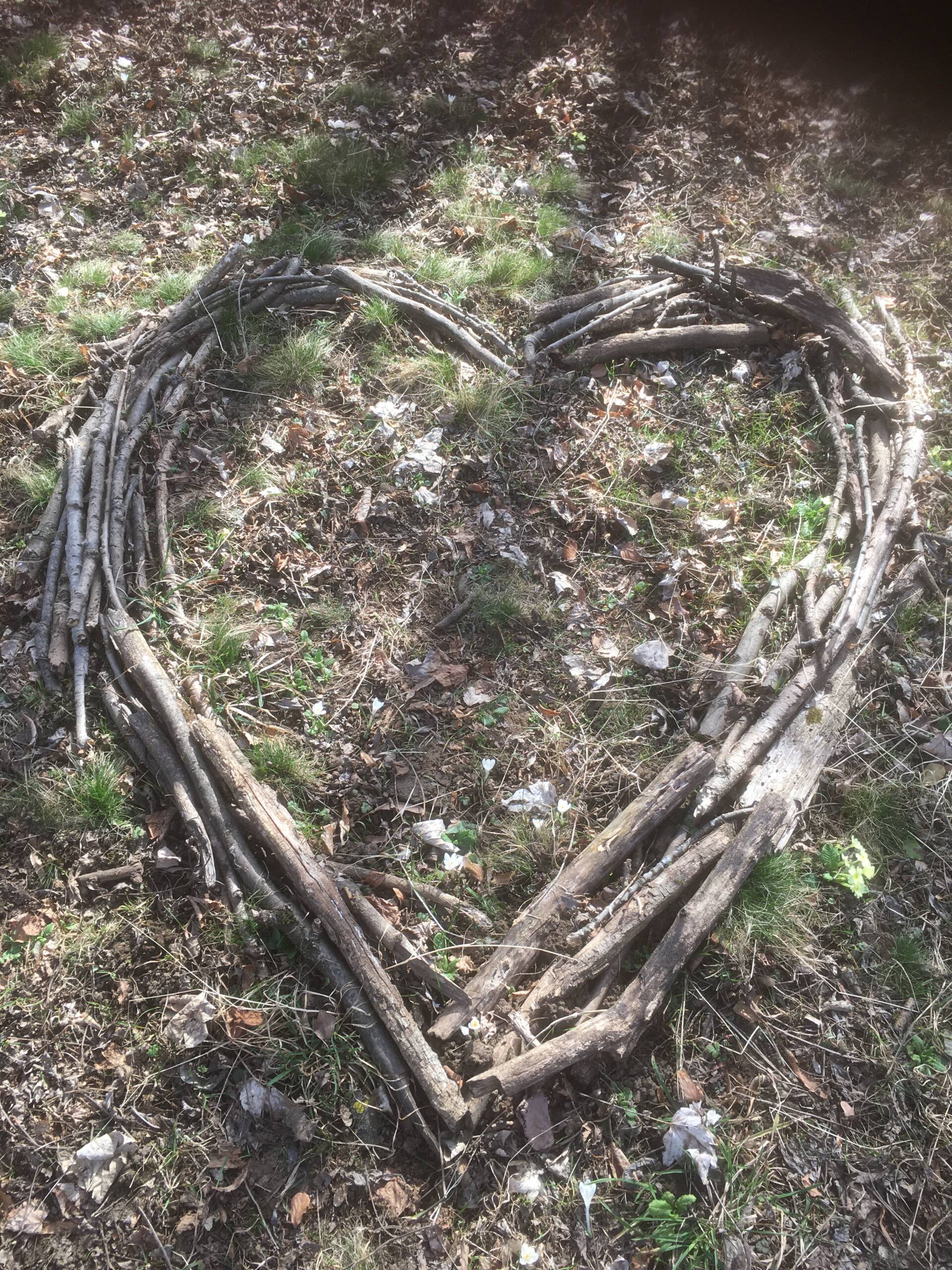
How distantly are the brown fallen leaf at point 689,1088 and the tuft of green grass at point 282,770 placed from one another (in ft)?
6.19

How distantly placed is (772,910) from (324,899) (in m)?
1.84

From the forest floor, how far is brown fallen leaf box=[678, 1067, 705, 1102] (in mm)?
17

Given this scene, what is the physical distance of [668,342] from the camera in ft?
15.5

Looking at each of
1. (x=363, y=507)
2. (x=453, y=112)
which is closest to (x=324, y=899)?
(x=363, y=507)

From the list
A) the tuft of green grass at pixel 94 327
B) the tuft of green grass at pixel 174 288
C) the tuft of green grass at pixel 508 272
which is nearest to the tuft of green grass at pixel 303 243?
the tuft of green grass at pixel 174 288

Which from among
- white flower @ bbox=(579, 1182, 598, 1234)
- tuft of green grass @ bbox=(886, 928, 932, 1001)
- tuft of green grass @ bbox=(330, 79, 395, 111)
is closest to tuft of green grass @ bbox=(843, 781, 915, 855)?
tuft of green grass @ bbox=(886, 928, 932, 1001)

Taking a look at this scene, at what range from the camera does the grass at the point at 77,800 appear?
10.1 feet

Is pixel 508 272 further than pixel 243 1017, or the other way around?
pixel 508 272

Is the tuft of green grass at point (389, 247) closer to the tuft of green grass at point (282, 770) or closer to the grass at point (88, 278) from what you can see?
the grass at point (88, 278)

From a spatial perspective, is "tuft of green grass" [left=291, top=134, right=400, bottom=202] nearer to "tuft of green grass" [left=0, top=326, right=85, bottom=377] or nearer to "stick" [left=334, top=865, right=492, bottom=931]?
"tuft of green grass" [left=0, top=326, right=85, bottom=377]

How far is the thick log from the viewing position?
15.4 ft

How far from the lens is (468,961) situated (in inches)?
112

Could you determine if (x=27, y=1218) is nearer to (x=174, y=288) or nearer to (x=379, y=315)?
(x=379, y=315)

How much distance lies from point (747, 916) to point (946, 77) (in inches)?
294
